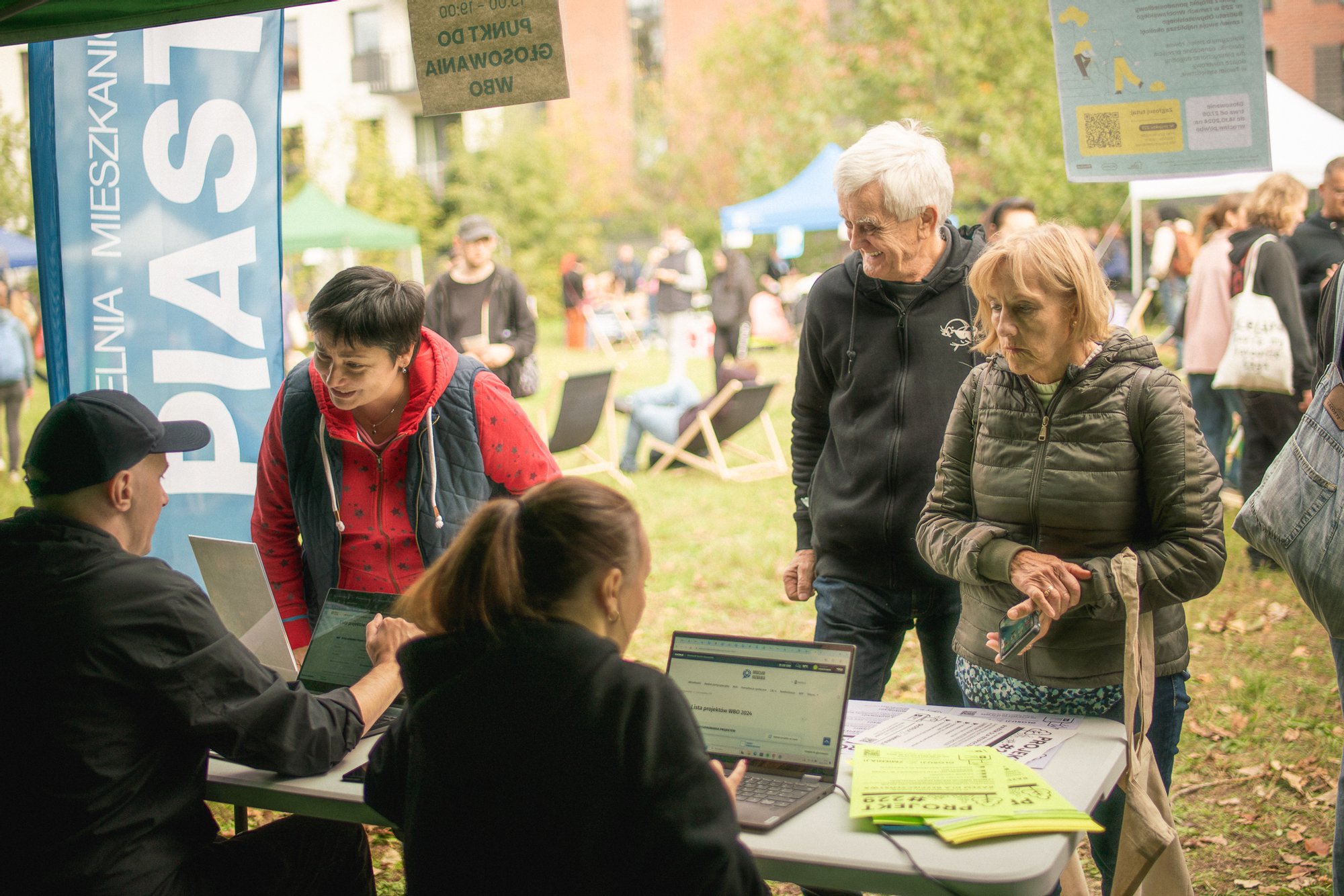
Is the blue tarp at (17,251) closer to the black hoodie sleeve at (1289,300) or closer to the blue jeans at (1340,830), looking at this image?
the black hoodie sleeve at (1289,300)

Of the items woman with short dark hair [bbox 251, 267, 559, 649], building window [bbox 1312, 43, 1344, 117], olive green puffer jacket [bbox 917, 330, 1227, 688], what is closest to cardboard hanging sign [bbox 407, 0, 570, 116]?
woman with short dark hair [bbox 251, 267, 559, 649]

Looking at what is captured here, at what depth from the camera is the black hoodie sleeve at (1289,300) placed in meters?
5.37

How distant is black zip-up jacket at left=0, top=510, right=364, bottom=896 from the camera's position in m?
1.84

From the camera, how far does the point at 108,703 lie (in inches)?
73.1

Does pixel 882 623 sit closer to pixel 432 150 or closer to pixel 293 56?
pixel 293 56

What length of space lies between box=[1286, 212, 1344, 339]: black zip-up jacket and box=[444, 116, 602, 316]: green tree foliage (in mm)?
24331

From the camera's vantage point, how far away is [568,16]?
112ft

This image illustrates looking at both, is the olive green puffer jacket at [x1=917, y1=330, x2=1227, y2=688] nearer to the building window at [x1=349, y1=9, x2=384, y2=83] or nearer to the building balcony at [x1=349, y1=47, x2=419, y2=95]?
the building balcony at [x1=349, y1=47, x2=419, y2=95]

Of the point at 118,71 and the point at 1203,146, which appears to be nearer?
the point at 1203,146

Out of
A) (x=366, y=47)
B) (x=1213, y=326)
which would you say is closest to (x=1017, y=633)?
(x=1213, y=326)

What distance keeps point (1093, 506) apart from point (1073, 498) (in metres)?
0.04

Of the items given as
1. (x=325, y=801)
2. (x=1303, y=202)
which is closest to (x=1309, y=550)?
(x=325, y=801)

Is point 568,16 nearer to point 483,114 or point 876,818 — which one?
point 483,114

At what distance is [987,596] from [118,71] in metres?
2.80
